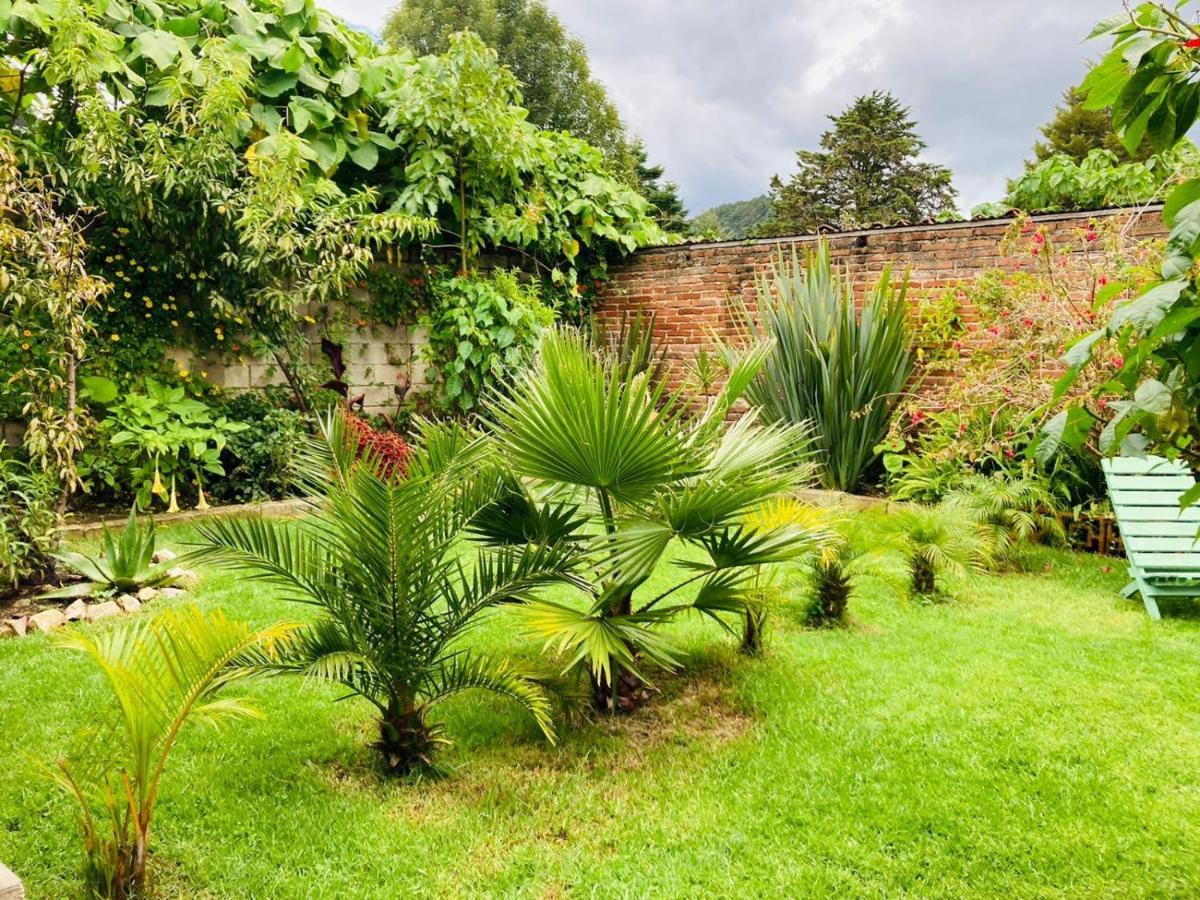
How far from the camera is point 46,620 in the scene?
372 centimetres

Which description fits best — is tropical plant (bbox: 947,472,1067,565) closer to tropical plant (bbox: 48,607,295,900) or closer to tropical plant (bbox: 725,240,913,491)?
tropical plant (bbox: 725,240,913,491)

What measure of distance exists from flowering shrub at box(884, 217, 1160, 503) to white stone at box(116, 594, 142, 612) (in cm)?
501

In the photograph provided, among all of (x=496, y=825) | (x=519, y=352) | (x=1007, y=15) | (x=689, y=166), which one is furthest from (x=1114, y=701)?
(x=689, y=166)

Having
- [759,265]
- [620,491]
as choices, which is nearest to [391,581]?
[620,491]

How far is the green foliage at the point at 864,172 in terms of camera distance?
2706cm

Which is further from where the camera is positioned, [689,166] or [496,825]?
[689,166]

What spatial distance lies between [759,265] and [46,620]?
20.3ft

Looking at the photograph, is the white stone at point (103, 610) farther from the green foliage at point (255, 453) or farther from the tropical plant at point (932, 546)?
the tropical plant at point (932, 546)

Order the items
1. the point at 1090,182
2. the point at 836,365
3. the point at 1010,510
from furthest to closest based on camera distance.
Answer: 1. the point at 1090,182
2. the point at 836,365
3. the point at 1010,510

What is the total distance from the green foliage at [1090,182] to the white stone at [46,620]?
8.71m

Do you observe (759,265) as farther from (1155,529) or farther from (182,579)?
(182,579)

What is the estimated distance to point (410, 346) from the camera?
7340 millimetres

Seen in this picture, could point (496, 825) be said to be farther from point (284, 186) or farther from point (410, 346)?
point (410, 346)

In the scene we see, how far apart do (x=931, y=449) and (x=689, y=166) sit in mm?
21818
